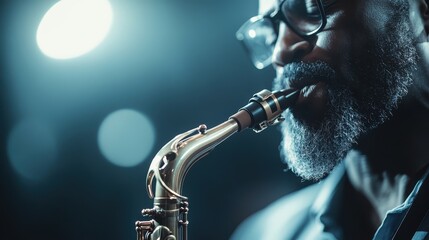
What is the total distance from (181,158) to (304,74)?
44cm

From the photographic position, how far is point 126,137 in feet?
6.03

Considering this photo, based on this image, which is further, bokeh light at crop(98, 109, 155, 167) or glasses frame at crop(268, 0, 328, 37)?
bokeh light at crop(98, 109, 155, 167)

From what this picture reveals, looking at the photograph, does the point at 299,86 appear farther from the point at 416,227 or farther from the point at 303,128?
the point at 416,227

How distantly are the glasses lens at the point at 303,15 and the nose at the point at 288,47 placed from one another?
1.0 inches

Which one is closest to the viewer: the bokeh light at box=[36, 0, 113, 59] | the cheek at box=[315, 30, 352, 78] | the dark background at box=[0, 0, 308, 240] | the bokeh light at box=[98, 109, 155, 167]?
the cheek at box=[315, 30, 352, 78]

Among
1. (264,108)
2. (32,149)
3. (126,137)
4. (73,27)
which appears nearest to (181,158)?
(264,108)

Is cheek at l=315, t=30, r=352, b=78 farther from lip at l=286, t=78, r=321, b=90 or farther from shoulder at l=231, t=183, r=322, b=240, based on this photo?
shoulder at l=231, t=183, r=322, b=240

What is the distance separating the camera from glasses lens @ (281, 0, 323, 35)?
148 centimetres

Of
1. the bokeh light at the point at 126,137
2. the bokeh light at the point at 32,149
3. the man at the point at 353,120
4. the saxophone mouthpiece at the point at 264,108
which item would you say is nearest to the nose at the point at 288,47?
the man at the point at 353,120

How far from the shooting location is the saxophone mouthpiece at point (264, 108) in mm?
1488

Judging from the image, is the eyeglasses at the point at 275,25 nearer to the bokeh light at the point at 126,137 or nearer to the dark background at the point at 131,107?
the dark background at the point at 131,107

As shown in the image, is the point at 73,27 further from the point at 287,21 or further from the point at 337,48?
the point at 337,48

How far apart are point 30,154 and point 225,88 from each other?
0.77m

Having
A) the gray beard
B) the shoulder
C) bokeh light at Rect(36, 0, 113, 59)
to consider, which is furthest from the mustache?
bokeh light at Rect(36, 0, 113, 59)
